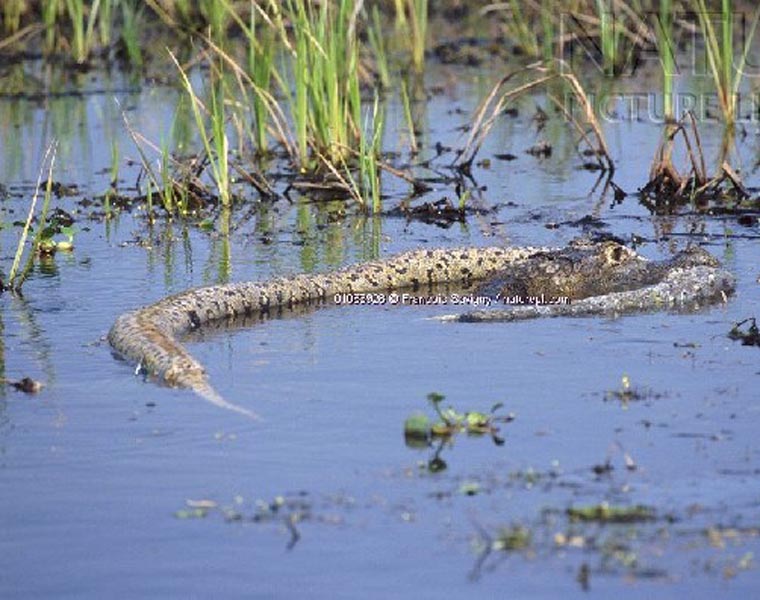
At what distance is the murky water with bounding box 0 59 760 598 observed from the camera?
515 centimetres

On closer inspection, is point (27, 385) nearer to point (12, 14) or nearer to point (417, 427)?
point (417, 427)

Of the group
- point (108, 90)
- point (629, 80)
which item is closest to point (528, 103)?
point (629, 80)

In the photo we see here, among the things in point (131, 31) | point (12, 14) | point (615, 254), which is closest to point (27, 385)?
point (615, 254)

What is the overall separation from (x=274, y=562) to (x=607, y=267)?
4269 millimetres

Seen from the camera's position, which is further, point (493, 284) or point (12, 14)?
point (12, 14)

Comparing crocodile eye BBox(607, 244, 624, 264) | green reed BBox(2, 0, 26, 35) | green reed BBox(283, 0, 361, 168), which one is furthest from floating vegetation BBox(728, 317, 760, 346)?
green reed BBox(2, 0, 26, 35)

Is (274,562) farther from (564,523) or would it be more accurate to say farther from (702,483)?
(702,483)

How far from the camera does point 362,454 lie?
621cm

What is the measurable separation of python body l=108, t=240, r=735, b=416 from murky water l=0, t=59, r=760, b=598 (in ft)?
0.53

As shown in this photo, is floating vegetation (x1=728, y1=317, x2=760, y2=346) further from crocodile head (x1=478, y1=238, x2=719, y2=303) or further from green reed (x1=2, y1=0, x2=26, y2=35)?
green reed (x1=2, y1=0, x2=26, y2=35)

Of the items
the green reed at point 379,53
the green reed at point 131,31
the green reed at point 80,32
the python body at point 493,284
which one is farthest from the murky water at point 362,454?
the green reed at point 80,32

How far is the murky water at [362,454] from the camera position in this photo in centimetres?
515

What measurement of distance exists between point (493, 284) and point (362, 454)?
3.21m

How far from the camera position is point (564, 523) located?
541 cm
